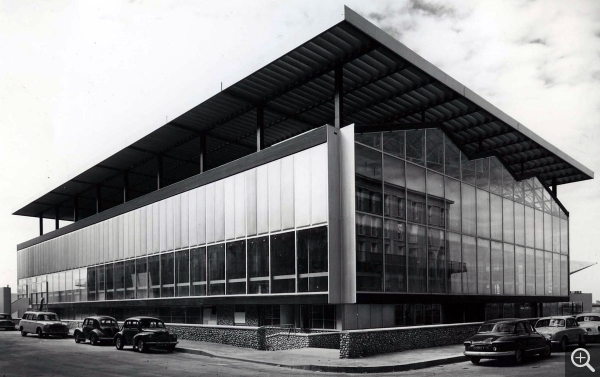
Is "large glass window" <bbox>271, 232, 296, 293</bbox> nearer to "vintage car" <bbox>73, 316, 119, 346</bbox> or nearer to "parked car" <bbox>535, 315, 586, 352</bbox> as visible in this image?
"vintage car" <bbox>73, 316, 119, 346</bbox>

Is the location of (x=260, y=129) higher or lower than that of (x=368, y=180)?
higher

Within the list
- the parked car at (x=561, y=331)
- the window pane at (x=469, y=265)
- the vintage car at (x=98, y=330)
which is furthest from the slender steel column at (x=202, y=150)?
the parked car at (x=561, y=331)

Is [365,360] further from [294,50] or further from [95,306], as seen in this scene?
[95,306]

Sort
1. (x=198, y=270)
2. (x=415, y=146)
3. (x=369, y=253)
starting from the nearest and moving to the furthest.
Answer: (x=369, y=253)
(x=415, y=146)
(x=198, y=270)

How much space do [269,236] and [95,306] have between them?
81.7ft

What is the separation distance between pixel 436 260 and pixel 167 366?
15.4 metres

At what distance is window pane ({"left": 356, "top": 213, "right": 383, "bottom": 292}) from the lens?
1033 inches

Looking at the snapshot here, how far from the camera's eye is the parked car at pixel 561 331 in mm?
25562

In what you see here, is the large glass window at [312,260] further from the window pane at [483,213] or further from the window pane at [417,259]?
the window pane at [483,213]

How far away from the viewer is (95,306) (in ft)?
159

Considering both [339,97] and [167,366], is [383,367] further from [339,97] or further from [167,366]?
[339,97]

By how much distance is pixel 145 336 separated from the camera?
27.1 m

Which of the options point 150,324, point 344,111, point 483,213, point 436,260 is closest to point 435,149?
point 436,260

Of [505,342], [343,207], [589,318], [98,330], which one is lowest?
[98,330]
